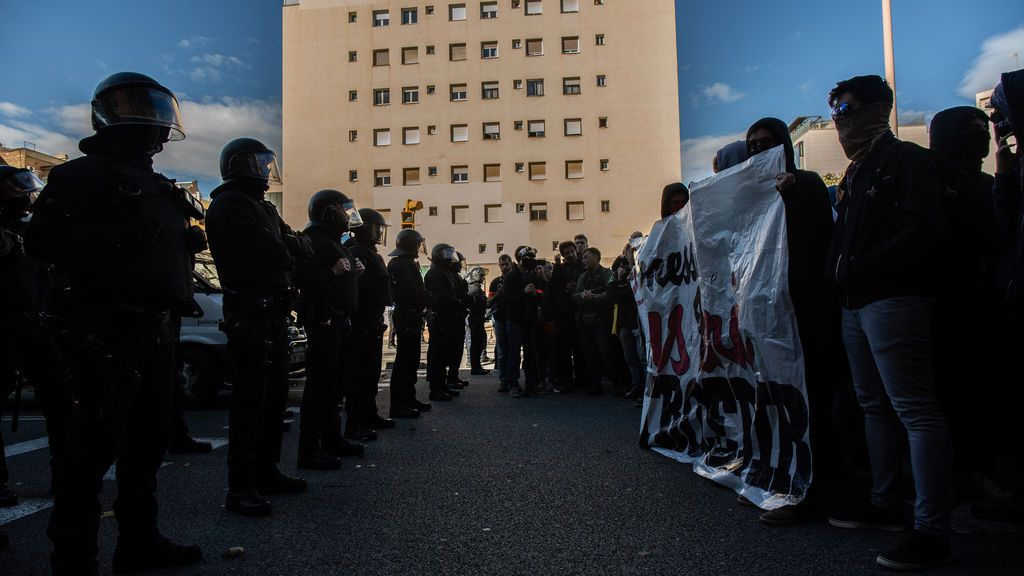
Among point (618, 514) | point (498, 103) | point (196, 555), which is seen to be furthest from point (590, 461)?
point (498, 103)

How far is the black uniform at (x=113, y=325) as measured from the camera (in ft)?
9.15

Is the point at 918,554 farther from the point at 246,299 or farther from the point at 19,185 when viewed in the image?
the point at 19,185

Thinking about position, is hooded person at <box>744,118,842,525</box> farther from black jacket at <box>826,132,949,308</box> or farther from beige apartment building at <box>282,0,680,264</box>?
beige apartment building at <box>282,0,680,264</box>

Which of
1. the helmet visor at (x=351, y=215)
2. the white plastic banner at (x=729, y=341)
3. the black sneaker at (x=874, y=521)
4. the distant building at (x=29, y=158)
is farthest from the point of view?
the distant building at (x=29, y=158)

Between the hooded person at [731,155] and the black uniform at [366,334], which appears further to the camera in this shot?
the black uniform at [366,334]

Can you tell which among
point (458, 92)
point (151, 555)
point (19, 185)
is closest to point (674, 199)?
point (151, 555)

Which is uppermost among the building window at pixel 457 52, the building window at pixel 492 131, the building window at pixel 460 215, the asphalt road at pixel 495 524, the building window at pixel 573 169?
the building window at pixel 457 52

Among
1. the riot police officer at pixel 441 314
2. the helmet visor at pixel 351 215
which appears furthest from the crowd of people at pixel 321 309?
the riot police officer at pixel 441 314

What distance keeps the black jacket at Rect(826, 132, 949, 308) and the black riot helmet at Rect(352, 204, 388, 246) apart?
4.56 m

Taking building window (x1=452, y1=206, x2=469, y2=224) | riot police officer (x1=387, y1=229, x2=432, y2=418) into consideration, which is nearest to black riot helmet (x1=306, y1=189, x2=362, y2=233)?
riot police officer (x1=387, y1=229, x2=432, y2=418)

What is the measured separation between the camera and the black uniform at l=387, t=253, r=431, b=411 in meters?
7.76

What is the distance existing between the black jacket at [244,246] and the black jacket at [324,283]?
788 mm

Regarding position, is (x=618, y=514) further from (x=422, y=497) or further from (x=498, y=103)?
(x=498, y=103)

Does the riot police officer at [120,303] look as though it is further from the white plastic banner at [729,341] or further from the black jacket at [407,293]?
the black jacket at [407,293]
